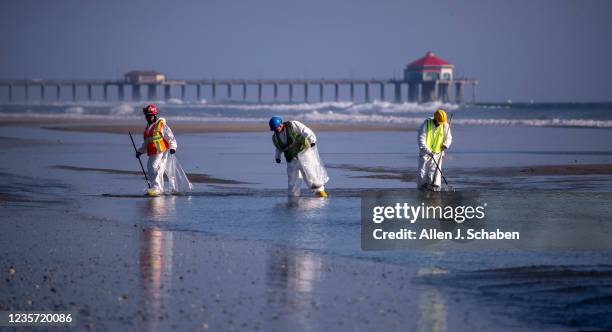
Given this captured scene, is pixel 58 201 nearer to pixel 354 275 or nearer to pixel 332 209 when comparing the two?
pixel 332 209

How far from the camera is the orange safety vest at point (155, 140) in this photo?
14461 millimetres

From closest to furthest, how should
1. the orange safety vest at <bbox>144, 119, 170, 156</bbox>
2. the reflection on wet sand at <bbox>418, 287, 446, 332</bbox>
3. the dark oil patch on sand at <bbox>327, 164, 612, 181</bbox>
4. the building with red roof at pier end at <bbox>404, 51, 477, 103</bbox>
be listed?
the reflection on wet sand at <bbox>418, 287, 446, 332</bbox> → the orange safety vest at <bbox>144, 119, 170, 156</bbox> → the dark oil patch on sand at <bbox>327, 164, 612, 181</bbox> → the building with red roof at pier end at <bbox>404, 51, 477, 103</bbox>

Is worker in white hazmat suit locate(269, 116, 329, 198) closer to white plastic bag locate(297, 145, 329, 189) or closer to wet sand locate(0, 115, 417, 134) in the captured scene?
white plastic bag locate(297, 145, 329, 189)

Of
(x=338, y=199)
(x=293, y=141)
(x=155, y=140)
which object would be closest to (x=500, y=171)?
(x=338, y=199)

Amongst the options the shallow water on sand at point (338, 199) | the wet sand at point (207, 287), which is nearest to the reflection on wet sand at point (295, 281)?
the wet sand at point (207, 287)

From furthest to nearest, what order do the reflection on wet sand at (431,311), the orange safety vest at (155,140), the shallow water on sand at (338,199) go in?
the orange safety vest at (155,140), the shallow water on sand at (338,199), the reflection on wet sand at (431,311)

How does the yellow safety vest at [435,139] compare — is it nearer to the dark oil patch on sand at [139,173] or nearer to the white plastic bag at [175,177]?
the white plastic bag at [175,177]

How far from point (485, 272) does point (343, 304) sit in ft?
5.69

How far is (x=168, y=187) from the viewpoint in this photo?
14.8 meters

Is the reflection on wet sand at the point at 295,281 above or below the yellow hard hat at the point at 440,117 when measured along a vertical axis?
below

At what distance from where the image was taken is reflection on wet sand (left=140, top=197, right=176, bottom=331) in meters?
6.64

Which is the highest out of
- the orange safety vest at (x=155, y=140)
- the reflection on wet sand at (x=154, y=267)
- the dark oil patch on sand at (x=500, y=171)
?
the orange safety vest at (x=155, y=140)

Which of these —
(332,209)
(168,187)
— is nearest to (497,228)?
(332,209)

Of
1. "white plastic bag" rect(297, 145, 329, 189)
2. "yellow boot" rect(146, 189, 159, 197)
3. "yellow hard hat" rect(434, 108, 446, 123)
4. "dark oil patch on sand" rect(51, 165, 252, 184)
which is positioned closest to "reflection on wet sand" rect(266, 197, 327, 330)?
"white plastic bag" rect(297, 145, 329, 189)
